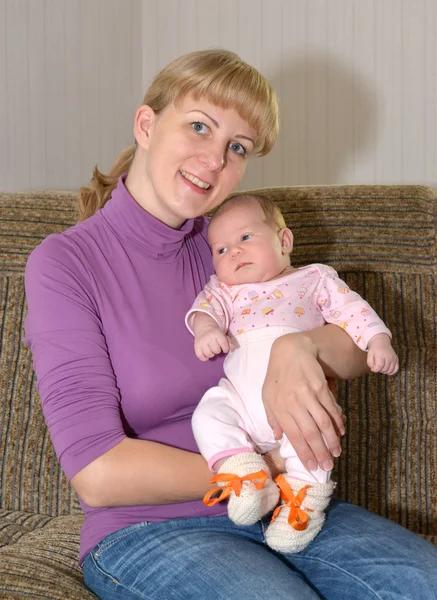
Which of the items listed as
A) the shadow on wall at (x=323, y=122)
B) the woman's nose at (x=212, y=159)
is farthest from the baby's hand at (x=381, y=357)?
the shadow on wall at (x=323, y=122)

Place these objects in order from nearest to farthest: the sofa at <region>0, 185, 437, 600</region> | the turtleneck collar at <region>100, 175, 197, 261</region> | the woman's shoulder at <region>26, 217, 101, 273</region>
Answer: the woman's shoulder at <region>26, 217, 101, 273</region> → the turtleneck collar at <region>100, 175, 197, 261</region> → the sofa at <region>0, 185, 437, 600</region>

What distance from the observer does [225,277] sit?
1.55 metres

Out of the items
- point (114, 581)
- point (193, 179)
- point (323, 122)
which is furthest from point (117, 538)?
point (323, 122)

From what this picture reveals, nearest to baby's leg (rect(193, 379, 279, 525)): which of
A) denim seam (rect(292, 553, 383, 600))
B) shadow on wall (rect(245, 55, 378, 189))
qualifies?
denim seam (rect(292, 553, 383, 600))

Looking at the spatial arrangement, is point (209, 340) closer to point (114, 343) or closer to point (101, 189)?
point (114, 343)

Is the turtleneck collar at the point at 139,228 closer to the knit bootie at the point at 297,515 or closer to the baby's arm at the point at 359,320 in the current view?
the baby's arm at the point at 359,320

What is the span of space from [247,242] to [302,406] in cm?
37

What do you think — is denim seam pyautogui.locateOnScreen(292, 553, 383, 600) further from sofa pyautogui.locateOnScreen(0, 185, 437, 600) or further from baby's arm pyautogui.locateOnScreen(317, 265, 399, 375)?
sofa pyautogui.locateOnScreen(0, 185, 437, 600)

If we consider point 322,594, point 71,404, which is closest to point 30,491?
point 71,404

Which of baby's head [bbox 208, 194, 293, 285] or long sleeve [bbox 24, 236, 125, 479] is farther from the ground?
baby's head [bbox 208, 194, 293, 285]

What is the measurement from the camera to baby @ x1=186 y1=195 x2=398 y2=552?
130cm

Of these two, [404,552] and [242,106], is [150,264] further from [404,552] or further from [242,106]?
[404,552]

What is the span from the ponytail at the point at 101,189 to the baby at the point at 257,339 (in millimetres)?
261

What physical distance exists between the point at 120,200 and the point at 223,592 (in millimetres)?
758
